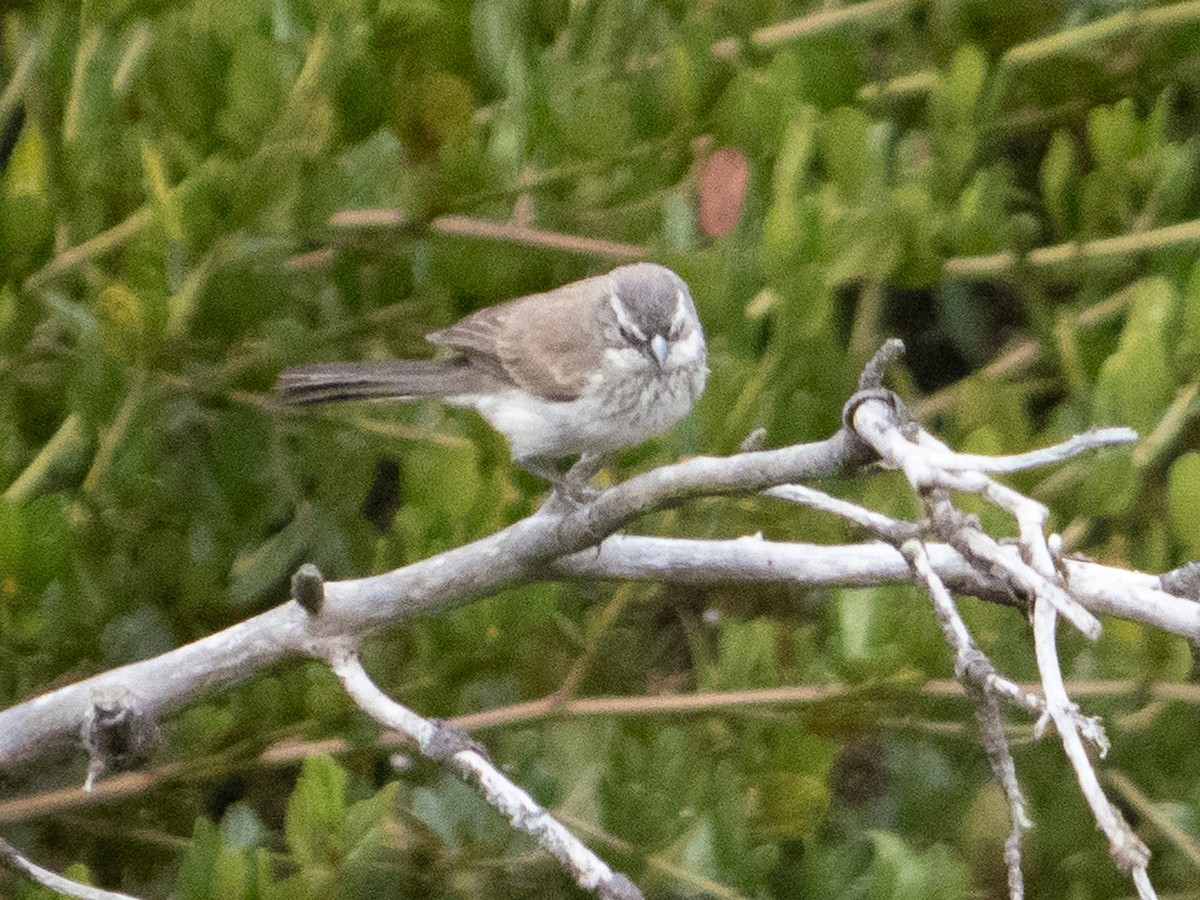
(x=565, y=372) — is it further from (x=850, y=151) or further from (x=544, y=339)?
(x=850, y=151)

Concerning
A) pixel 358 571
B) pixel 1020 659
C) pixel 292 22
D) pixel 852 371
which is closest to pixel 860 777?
pixel 1020 659

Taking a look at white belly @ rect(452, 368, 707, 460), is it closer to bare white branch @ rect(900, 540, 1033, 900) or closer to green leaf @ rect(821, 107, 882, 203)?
green leaf @ rect(821, 107, 882, 203)

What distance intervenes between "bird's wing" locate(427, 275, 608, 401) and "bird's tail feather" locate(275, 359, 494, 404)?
0.21ft

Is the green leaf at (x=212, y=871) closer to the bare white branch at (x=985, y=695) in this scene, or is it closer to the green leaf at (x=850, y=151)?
the bare white branch at (x=985, y=695)

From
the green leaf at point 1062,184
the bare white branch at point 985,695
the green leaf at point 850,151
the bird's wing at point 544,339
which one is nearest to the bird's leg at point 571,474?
the bird's wing at point 544,339

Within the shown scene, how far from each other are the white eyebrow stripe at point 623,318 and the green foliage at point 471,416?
0.23 metres

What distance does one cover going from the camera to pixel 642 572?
2.68 metres

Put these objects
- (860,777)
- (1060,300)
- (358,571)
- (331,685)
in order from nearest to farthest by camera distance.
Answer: (331,685) → (358,571) → (860,777) → (1060,300)

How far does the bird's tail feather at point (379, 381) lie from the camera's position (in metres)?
3.16

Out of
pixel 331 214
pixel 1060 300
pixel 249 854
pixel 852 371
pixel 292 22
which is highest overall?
pixel 292 22

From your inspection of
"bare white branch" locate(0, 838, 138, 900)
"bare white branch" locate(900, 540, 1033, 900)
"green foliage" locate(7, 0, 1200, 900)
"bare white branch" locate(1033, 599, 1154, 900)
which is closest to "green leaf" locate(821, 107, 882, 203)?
"green foliage" locate(7, 0, 1200, 900)

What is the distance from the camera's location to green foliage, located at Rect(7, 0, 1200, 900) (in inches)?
112

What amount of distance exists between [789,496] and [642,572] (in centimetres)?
29

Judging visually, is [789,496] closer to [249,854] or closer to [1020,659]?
[1020,659]
